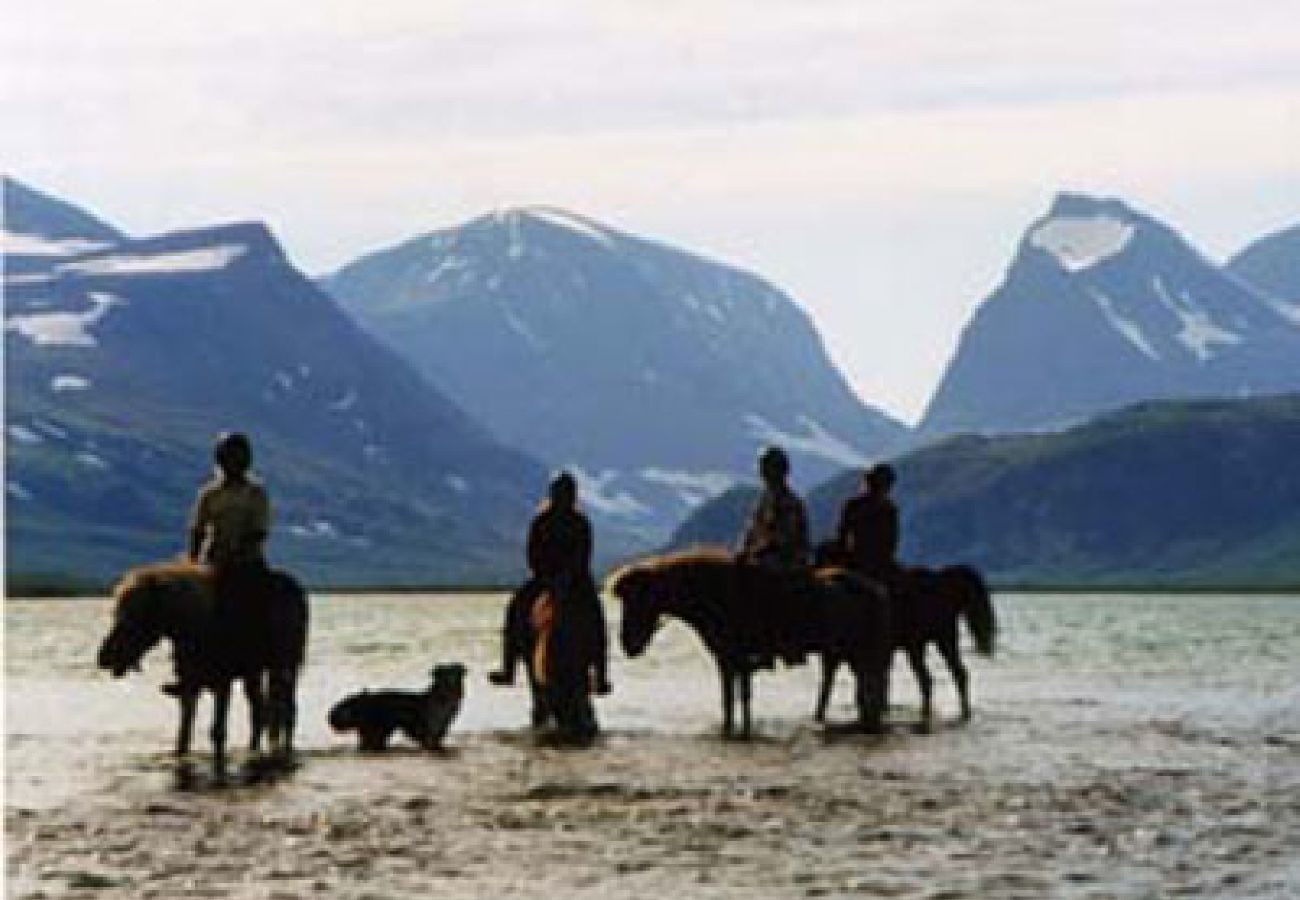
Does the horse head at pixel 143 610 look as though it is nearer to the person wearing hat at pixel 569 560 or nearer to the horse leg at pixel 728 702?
the person wearing hat at pixel 569 560

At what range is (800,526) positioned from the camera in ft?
135

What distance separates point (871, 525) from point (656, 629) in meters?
3.93

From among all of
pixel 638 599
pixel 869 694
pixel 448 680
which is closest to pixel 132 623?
pixel 448 680

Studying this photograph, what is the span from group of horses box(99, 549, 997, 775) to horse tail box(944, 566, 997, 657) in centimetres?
18

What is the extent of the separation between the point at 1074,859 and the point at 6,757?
17.1 m

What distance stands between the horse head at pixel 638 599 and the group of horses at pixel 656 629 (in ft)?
0.05

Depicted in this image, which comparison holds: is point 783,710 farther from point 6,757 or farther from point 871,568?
point 6,757

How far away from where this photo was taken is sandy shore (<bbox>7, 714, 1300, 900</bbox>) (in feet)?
74.9

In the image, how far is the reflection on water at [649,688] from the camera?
41812 millimetres

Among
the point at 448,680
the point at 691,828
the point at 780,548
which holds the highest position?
the point at 780,548

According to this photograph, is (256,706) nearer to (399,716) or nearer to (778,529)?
(399,716)

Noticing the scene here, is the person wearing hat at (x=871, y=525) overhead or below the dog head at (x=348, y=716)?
overhead

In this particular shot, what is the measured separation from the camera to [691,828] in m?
27.0

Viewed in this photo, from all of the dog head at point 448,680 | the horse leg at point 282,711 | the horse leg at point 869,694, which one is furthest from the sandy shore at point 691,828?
the horse leg at point 869,694
